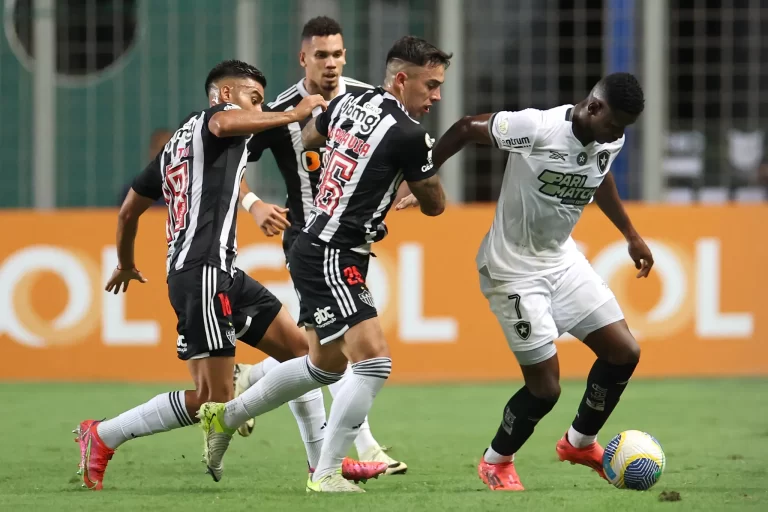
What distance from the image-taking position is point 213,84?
22.1 feet

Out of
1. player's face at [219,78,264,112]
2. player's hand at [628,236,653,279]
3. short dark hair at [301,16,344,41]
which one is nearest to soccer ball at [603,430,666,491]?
player's hand at [628,236,653,279]

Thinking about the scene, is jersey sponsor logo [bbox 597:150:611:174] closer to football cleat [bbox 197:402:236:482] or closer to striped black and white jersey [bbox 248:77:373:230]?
striped black and white jersey [bbox 248:77:373:230]

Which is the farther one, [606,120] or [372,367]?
[606,120]

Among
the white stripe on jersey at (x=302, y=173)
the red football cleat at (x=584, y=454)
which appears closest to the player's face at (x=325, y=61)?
the white stripe on jersey at (x=302, y=173)

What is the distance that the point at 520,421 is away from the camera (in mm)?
6578

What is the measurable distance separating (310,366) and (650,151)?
752 centimetres

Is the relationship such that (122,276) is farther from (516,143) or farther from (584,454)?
(584,454)

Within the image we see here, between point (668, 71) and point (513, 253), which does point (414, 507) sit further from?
point (668, 71)

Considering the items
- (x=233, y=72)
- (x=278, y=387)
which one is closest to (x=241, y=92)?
(x=233, y=72)

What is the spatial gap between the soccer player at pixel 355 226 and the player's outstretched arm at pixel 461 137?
20 cm

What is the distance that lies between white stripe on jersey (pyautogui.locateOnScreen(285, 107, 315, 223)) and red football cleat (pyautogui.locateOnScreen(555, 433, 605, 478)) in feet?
6.13

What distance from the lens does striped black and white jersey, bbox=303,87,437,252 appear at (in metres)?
6.10

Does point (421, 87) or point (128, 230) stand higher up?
point (421, 87)

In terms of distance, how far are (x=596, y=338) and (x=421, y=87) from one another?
151cm
